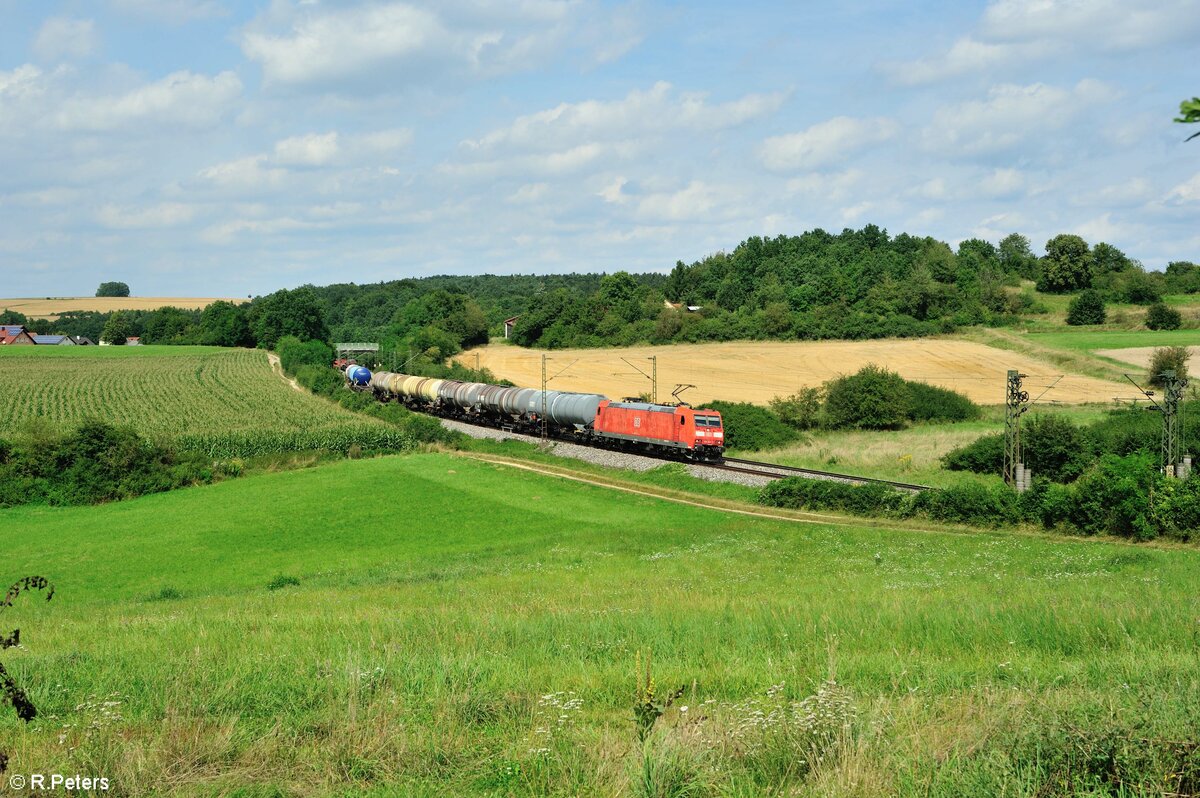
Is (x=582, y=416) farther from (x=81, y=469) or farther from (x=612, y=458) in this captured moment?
(x=81, y=469)

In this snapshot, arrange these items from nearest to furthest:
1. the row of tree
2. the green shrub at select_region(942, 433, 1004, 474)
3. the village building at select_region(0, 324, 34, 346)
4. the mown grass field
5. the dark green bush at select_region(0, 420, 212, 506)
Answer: the mown grass field < the dark green bush at select_region(0, 420, 212, 506) < the green shrub at select_region(942, 433, 1004, 474) < the row of tree < the village building at select_region(0, 324, 34, 346)

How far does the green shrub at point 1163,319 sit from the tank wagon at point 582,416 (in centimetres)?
7172

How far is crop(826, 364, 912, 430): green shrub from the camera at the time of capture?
66062 mm

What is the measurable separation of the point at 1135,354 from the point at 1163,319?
19406 mm

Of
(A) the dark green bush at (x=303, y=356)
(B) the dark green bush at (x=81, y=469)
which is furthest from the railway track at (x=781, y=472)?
(A) the dark green bush at (x=303, y=356)

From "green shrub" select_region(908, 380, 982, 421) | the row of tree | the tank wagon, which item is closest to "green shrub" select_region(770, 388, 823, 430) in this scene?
"green shrub" select_region(908, 380, 982, 421)

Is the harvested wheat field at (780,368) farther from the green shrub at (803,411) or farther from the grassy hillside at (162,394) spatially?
the grassy hillside at (162,394)

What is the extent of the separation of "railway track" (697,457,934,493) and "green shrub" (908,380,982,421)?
21.9 m

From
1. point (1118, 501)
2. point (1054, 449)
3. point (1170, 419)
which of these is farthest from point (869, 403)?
point (1118, 501)

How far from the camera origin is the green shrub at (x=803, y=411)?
67.1 meters

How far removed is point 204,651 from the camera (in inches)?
482

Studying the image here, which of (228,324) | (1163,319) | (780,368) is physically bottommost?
(780,368)

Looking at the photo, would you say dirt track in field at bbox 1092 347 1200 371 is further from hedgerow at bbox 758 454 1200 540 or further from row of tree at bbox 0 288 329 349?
row of tree at bbox 0 288 329 349

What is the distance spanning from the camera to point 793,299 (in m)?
124
